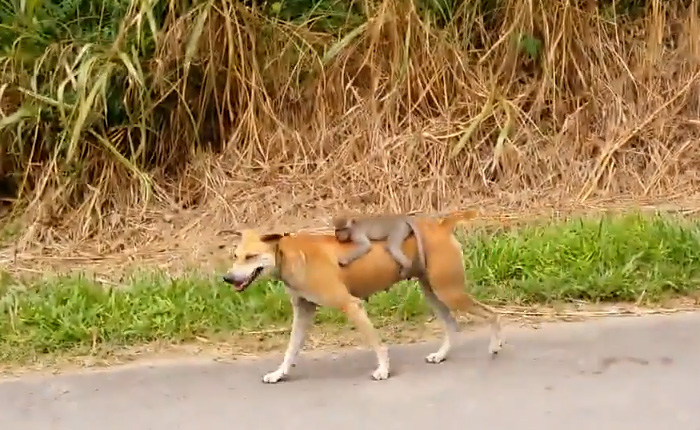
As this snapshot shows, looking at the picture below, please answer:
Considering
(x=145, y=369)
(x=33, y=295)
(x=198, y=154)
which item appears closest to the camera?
(x=145, y=369)

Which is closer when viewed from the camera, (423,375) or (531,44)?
(423,375)

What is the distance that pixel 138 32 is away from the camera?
7246 millimetres

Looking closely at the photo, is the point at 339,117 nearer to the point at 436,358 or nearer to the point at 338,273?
the point at 436,358

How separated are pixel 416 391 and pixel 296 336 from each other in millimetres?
562

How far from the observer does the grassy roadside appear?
16.5 ft

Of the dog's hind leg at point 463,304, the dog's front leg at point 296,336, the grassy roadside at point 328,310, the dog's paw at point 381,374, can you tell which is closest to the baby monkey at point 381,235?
the dog's hind leg at point 463,304

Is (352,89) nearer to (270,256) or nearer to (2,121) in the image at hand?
(2,121)

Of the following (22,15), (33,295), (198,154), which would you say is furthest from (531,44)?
(33,295)

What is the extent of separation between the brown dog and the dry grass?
2.49 meters

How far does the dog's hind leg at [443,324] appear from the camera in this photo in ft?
15.4

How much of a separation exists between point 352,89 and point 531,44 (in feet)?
4.47

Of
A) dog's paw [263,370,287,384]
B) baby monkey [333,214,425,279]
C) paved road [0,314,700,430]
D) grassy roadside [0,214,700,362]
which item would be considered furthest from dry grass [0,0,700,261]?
baby monkey [333,214,425,279]

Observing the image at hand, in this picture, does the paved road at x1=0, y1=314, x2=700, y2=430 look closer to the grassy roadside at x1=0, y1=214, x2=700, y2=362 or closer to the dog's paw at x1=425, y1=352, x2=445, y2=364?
the dog's paw at x1=425, y1=352, x2=445, y2=364

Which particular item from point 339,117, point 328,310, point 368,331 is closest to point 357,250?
point 368,331
